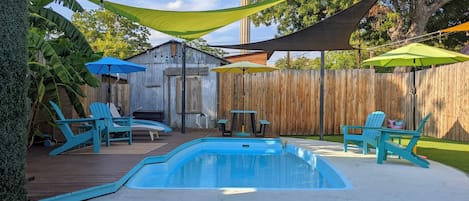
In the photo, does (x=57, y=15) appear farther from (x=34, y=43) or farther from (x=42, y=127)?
(x=42, y=127)

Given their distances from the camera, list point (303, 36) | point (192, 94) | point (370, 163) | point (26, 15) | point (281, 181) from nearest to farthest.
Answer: point (26, 15), point (281, 181), point (370, 163), point (303, 36), point (192, 94)

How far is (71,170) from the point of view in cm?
470

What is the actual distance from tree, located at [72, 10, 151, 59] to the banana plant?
40.9 ft

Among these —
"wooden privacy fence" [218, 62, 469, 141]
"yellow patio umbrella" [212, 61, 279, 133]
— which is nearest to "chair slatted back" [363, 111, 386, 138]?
"yellow patio umbrella" [212, 61, 279, 133]

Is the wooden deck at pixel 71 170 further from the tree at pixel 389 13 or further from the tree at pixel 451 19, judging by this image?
the tree at pixel 451 19

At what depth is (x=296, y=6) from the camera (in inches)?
660

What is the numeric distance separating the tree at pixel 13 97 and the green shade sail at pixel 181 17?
219 centimetres

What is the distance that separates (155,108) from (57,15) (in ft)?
21.4

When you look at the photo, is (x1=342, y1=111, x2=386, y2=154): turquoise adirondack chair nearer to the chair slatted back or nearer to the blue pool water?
the chair slatted back

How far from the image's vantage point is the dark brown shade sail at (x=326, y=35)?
6.90 m

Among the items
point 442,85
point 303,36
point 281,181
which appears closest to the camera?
point 281,181

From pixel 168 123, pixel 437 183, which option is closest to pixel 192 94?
pixel 168 123

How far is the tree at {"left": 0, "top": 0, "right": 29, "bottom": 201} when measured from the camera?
2.32 metres

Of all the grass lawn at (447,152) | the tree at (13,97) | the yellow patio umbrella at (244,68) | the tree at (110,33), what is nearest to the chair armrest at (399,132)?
the grass lawn at (447,152)
